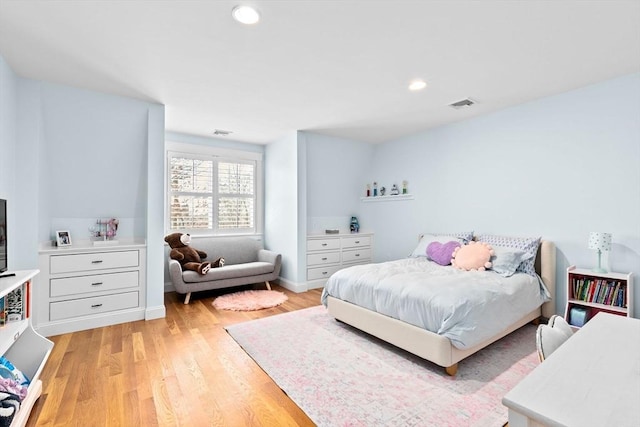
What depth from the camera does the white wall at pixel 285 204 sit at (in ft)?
15.3

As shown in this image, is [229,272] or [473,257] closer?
[473,257]

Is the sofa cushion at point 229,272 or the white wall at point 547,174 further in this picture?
the sofa cushion at point 229,272

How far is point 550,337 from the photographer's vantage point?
3.76ft

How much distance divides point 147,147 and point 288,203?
6.86 feet

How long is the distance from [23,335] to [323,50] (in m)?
3.01

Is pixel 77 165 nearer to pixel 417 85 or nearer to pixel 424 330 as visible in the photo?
pixel 417 85

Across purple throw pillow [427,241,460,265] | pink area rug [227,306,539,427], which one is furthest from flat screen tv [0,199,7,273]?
purple throw pillow [427,241,460,265]

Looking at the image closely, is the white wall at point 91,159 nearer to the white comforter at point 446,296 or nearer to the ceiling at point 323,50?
the ceiling at point 323,50

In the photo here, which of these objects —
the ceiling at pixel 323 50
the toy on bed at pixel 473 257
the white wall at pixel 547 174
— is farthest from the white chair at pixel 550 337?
the white wall at pixel 547 174

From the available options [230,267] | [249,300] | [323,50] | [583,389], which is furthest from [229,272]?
[583,389]

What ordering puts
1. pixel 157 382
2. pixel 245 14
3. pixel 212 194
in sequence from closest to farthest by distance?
1. pixel 245 14
2. pixel 157 382
3. pixel 212 194

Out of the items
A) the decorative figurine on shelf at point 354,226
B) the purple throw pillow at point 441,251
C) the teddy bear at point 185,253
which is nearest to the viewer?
the purple throw pillow at point 441,251

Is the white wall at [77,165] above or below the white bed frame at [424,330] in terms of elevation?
above

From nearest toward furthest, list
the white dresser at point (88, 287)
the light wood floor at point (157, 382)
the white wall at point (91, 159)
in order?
the light wood floor at point (157, 382), the white dresser at point (88, 287), the white wall at point (91, 159)
